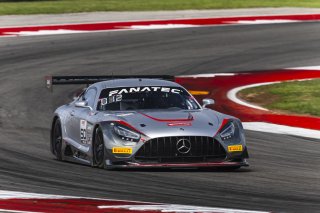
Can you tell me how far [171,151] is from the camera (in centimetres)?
1238

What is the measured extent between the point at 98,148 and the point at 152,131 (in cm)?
87

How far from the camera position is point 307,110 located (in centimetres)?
1895

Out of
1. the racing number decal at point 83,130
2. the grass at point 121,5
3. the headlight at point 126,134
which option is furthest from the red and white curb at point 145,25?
the headlight at point 126,134

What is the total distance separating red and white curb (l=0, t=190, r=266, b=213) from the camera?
9.23 meters

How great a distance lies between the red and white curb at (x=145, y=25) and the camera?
31.0 m

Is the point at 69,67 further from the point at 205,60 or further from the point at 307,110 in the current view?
the point at 307,110

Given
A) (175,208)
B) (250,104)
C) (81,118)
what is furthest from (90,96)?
(250,104)

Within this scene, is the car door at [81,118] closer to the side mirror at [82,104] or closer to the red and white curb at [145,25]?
the side mirror at [82,104]

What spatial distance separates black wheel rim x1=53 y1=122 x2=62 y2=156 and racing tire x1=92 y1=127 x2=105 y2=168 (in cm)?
175

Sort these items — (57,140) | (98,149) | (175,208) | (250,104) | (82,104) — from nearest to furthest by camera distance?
(175,208) → (98,149) → (82,104) → (57,140) → (250,104)

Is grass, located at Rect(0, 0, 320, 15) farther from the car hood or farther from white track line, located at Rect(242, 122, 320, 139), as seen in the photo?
the car hood

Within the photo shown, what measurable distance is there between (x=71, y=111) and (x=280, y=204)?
528cm

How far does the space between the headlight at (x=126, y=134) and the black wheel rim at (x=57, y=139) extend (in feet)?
7.68

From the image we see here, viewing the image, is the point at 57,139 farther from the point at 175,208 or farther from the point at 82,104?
the point at 175,208
